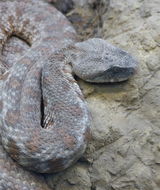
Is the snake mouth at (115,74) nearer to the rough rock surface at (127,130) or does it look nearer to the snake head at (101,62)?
the snake head at (101,62)

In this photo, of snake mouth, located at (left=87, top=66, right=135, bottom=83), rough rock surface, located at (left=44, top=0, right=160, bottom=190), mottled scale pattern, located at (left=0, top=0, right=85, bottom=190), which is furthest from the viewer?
snake mouth, located at (left=87, top=66, right=135, bottom=83)

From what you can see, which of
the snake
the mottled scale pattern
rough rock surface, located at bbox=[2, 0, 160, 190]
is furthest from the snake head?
the mottled scale pattern

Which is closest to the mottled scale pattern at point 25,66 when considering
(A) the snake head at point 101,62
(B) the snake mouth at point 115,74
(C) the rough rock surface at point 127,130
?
(C) the rough rock surface at point 127,130

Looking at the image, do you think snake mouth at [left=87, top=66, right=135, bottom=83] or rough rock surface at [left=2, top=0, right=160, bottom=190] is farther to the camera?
snake mouth at [left=87, top=66, right=135, bottom=83]

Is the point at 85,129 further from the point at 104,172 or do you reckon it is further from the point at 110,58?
the point at 110,58

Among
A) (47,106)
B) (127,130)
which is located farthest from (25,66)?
(127,130)

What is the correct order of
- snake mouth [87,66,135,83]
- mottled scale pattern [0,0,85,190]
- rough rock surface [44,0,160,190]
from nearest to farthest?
rough rock surface [44,0,160,190], mottled scale pattern [0,0,85,190], snake mouth [87,66,135,83]

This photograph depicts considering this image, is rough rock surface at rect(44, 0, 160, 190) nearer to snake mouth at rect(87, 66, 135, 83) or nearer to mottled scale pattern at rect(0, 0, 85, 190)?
snake mouth at rect(87, 66, 135, 83)

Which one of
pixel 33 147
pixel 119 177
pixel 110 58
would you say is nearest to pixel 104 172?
pixel 119 177
